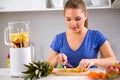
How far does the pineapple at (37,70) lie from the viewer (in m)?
1.12

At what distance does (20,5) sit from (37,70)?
1532mm

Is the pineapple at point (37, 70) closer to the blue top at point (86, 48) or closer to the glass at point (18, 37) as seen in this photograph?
the glass at point (18, 37)

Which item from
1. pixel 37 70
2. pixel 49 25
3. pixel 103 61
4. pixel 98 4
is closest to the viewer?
pixel 37 70

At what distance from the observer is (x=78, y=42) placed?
1.59 metres

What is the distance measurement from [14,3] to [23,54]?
4.82ft

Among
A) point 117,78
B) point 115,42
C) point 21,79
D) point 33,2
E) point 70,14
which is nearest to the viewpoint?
point 117,78

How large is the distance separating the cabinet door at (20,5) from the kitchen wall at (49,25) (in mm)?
272

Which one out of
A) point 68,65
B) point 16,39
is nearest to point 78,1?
point 68,65

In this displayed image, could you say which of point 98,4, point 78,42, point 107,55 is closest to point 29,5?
point 98,4

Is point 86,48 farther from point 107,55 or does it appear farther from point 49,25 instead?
point 49,25

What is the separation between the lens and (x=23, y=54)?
1191 millimetres

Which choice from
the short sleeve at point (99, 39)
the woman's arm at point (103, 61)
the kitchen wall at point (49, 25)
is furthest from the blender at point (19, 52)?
the kitchen wall at point (49, 25)

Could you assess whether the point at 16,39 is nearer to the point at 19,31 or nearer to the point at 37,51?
the point at 19,31

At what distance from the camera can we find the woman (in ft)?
4.91
